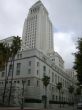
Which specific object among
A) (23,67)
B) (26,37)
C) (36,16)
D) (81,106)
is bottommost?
(81,106)

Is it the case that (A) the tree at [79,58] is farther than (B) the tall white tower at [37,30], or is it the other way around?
(B) the tall white tower at [37,30]

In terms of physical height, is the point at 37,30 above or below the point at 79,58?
above

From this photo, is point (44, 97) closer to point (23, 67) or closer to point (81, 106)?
point (23, 67)

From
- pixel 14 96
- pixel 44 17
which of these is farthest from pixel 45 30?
pixel 14 96

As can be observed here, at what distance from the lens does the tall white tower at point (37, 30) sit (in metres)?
143

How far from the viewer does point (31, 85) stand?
66.4 metres

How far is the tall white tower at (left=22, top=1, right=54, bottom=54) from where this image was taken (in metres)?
143

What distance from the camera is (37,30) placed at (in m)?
144

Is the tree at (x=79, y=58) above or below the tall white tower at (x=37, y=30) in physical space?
below

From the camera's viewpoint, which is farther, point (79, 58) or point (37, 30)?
point (37, 30)

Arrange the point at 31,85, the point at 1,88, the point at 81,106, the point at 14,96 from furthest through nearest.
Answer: the point at 31,85
the point at 1,88
the point at 14,96
the point at 81,106

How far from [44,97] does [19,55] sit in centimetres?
2042

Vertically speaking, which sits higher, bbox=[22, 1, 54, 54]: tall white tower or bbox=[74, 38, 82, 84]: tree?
bbox=[22, 1, 54, 54]: tall white tower

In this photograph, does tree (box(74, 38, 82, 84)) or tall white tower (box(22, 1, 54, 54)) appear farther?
tall white tower (box(22, 1, 54, 54))
